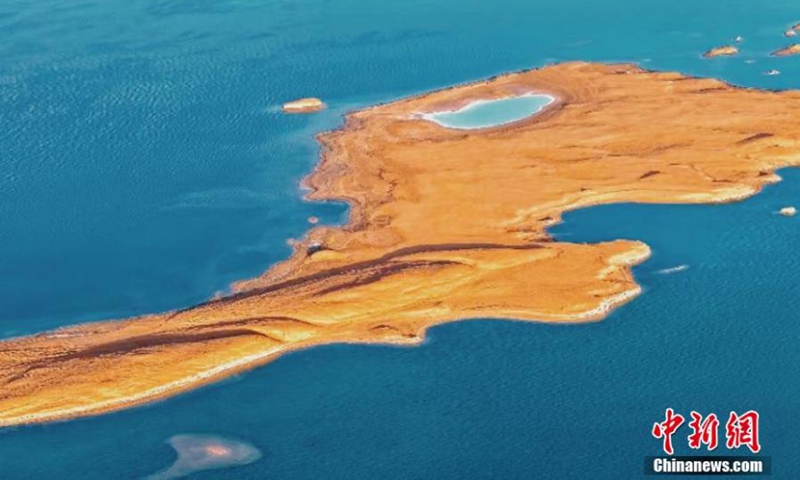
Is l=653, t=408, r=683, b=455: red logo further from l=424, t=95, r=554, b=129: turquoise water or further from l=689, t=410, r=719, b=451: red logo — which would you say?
l=424, t=95, r=554, b=129: turquoise water

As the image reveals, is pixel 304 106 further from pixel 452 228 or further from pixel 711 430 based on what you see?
pixel 711 430

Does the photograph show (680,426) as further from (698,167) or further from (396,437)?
(698,167)

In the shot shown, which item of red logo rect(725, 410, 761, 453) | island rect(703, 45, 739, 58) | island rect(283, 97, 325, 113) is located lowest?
red logo rect(725, 410, 761, 453)

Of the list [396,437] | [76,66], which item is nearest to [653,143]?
[396,437]

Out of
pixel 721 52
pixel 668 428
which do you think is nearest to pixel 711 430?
pixel 668 428

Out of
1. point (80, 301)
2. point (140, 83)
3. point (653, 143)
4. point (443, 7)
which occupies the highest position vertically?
point (443, 7)

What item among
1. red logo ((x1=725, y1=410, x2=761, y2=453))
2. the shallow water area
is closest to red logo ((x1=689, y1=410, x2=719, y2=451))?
red logo ((x1=725, y1=410, x2=761, y2=453))

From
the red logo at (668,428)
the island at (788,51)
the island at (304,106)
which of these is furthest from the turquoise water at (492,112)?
the red logo at (668,428)
